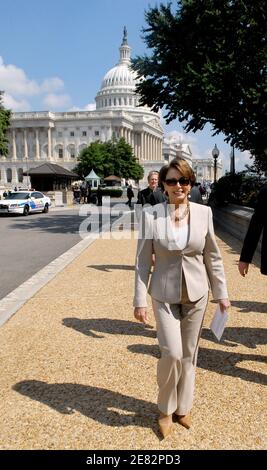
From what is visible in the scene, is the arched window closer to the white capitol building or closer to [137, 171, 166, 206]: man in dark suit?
the white capitol building

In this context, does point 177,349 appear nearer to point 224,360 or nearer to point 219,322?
point 219,322

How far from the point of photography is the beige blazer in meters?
3.42

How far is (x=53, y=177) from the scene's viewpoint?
43.6m

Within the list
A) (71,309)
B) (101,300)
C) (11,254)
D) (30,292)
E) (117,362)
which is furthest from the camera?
(11,254)

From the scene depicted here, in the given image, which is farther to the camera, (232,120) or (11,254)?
(232,120)

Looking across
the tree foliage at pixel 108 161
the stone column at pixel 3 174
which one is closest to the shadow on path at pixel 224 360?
the tree foliage at pixel 108 161

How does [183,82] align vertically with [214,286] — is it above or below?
above

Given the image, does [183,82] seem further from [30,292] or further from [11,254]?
[30,292]

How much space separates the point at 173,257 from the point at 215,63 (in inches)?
581

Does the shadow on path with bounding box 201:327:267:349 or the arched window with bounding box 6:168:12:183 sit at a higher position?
the arched window with bounding box 6:168:12:183

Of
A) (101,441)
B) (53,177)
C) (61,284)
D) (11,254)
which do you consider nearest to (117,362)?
(101,441)

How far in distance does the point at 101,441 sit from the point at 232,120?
16.8 meters

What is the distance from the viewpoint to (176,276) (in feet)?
11.3

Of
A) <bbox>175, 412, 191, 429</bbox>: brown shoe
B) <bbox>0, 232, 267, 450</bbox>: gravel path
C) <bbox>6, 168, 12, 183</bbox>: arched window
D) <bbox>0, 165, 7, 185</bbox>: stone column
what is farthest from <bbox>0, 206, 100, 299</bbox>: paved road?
<bbox>6, 168, 12, 183</bbox>: arched window
